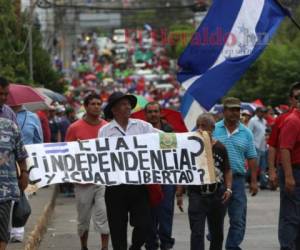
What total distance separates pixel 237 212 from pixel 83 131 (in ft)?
6.23

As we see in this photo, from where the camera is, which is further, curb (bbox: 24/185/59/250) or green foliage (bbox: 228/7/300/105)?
green foliage (bbox: 228/7/300/105)

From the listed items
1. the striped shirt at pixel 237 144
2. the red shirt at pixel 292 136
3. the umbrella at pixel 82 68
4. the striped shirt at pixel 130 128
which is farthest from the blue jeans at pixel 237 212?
the umbrella at pixel 82 68

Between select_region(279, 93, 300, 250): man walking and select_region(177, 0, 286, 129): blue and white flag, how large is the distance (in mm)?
3115

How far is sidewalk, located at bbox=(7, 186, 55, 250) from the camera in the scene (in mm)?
13500

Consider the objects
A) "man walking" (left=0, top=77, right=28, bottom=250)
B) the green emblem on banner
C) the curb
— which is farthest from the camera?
the curb

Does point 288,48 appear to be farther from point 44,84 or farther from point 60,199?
point 60,199

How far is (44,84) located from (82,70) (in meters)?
65.8

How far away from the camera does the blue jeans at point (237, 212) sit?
1266 centimetres

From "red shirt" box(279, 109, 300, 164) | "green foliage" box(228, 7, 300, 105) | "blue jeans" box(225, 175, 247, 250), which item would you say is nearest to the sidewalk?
"blue jeans" box(225, 175, 247, 250)

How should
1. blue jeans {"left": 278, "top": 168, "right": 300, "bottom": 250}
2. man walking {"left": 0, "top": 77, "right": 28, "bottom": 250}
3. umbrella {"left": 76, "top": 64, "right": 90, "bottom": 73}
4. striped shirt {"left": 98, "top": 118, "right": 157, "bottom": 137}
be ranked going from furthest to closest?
umbrella {"left": 76, "top": 64, "right": 90, "bottom": 73}
striped shirt {"left": 98, "top": 118, "right": 157, "bottom": 137}
blue jeans {"left": 278, "top": 168, "right": 300, "bottom": 250}
man walking {"left": 0, "top": 77, "right": 28, "bottom": 250}

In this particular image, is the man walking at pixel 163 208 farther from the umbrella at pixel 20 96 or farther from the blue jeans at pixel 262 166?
the blue jeans at pixel 262 166

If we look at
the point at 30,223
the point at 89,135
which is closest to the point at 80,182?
the point at 89,135

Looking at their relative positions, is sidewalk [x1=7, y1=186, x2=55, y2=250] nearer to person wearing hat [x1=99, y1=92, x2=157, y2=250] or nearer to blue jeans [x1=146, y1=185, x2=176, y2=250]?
blue jeans [x1=146, y1=185, x2=176, y2=250]

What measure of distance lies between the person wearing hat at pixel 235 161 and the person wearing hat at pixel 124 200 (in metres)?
1.21
